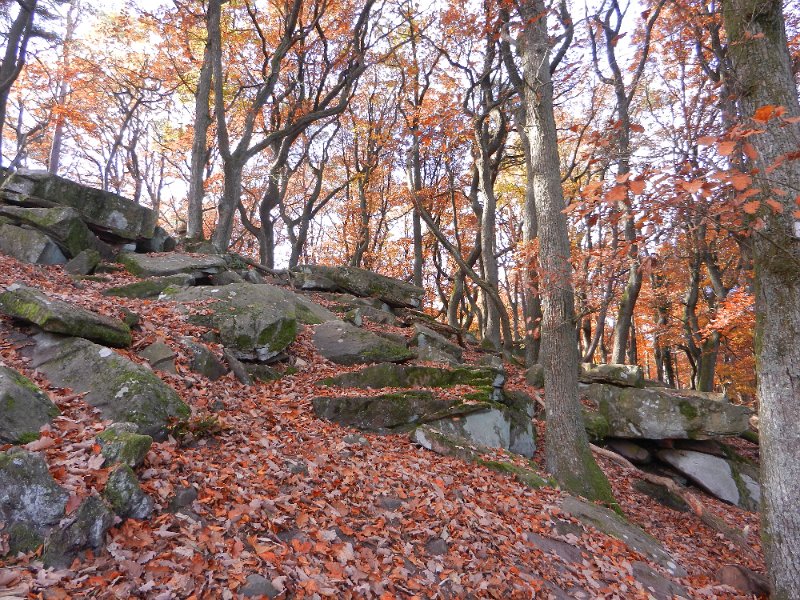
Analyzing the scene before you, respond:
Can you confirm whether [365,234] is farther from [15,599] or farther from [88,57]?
[15,599]

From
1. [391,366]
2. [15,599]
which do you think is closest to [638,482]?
[391,366]

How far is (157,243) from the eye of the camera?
1181cm

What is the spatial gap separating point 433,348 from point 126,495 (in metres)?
8.28

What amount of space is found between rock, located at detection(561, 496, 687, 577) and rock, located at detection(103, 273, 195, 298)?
325 inches

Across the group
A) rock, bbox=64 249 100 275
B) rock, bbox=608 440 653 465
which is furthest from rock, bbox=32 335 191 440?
rock, bbox=608 440 653 465

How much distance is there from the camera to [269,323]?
8.26 m

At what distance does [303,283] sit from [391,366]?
7.21 meters

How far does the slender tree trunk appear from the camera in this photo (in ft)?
45.9

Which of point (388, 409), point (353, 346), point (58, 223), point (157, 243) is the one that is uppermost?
point (157, 243)

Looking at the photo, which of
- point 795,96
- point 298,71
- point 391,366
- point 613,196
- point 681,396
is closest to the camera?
point 613,196

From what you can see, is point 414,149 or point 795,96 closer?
point 795,96

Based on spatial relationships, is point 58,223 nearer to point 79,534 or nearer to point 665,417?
point 79,534

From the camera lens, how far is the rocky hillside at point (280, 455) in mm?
3229

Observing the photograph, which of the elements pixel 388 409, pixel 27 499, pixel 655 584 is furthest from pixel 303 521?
pixel 655 584
